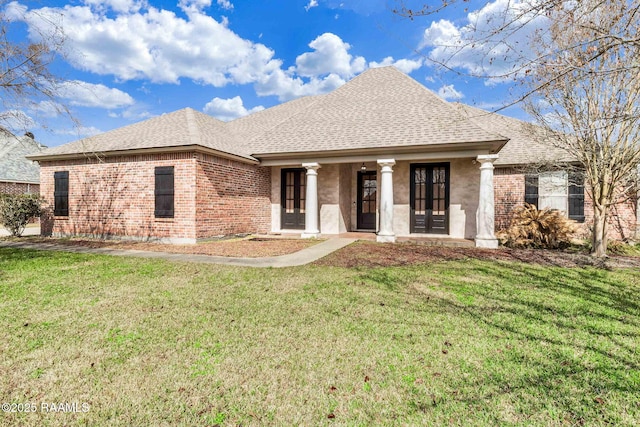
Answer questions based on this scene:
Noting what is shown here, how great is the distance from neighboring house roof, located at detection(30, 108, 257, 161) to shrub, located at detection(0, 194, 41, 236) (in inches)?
69.0

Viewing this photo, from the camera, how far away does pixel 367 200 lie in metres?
14.3

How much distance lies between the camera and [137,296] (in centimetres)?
479

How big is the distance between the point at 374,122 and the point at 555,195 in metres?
7.53

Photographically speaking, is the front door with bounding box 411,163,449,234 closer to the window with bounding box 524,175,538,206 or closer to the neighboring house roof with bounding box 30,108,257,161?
the window with bounding box 524,175,538,206

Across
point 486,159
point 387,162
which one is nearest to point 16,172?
point 387,162

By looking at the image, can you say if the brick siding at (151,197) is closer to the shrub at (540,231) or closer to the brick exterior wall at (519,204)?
the shrub at (540,231)

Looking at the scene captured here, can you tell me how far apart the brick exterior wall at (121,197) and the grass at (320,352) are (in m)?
5.26

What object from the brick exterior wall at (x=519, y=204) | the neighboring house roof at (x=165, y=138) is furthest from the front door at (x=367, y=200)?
the neighboring house roof at (x=165, y=138)

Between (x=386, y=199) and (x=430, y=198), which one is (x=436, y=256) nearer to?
(x=386, y=199)

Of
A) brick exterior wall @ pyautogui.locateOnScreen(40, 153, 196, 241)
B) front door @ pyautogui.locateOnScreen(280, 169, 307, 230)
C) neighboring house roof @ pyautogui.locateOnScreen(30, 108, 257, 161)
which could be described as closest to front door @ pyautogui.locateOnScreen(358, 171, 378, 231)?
front door @ pyautogui.locateOnScreen(280, 169, 307, 230)

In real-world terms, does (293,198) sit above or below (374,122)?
below

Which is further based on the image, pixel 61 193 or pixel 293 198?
pixel 293 198

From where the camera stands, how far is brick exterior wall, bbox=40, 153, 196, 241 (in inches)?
416

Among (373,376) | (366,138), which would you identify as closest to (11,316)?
(373,376)
